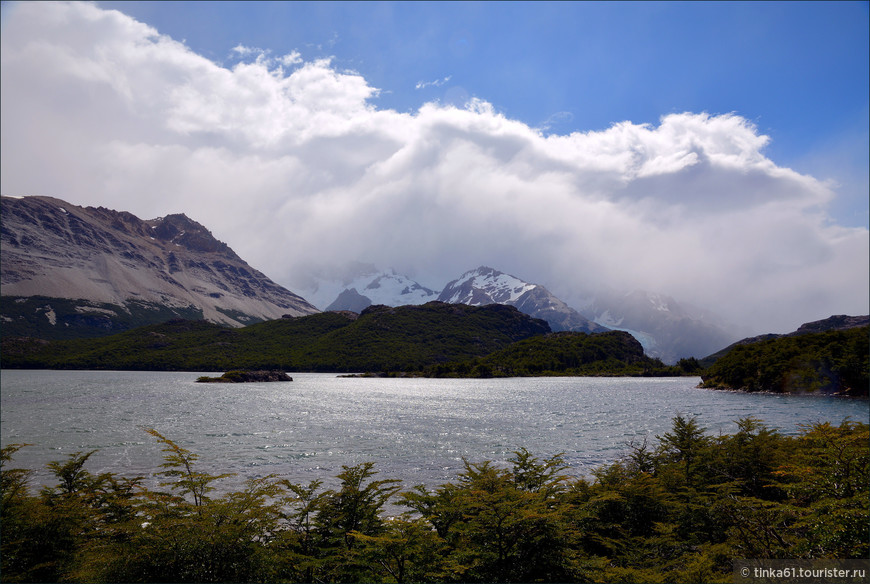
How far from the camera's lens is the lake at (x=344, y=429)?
42.8 m

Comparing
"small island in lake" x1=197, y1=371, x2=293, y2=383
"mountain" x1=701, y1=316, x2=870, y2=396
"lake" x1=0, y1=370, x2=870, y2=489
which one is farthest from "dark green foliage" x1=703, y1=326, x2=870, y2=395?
"small island in lake" x1=197, y1=371, x2=293, y2=383

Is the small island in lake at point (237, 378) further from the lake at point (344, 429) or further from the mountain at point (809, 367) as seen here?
the mountain at point (809, 367)

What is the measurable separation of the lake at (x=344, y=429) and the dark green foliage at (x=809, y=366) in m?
17.5

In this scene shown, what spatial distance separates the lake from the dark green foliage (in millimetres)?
17472

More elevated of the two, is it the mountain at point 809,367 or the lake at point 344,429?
the mountain at point 809,367

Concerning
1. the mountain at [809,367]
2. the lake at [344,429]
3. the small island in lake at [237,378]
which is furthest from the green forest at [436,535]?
the small island in lake at [237,378]

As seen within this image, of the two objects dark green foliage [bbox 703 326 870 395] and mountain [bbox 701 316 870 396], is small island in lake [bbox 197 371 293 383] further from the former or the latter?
dark green foliage [bbox 703 326 870 395]

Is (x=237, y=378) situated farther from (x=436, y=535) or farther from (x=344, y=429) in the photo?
(x=436, y=535)

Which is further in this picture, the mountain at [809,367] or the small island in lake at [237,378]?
the small island in lake at [237,378]

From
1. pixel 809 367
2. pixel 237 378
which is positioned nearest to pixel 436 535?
pixel 809 367

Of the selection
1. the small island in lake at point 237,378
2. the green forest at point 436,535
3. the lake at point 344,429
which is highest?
the green forest at point 436,535

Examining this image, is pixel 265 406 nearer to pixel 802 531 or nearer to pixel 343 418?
pixel 343 418

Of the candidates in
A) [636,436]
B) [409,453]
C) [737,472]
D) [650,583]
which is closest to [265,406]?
[409,453]

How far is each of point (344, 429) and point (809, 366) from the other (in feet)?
423
